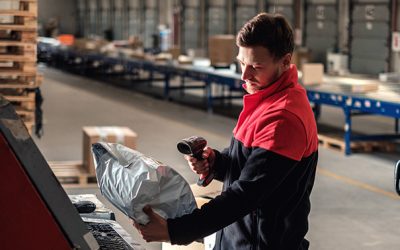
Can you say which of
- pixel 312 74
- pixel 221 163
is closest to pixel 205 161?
pixel 221 163

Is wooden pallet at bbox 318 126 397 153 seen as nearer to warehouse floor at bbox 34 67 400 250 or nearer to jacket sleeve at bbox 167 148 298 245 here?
warehouse floor at bbox 34 67 400 250

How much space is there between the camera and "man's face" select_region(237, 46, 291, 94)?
2.32m

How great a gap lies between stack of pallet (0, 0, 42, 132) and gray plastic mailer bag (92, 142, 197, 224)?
437 cm

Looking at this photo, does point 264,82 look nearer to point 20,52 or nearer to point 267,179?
point 267,179

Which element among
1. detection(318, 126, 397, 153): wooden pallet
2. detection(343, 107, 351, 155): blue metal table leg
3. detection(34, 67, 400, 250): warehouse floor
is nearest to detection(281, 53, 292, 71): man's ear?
detection(34, 67, 400, 250): warehouse floor

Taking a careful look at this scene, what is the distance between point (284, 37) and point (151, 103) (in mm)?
14746

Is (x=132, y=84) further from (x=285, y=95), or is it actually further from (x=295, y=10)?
(x=285, y=95)

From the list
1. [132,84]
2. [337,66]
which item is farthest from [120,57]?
[337,66]

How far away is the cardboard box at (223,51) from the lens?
15289 millimetres

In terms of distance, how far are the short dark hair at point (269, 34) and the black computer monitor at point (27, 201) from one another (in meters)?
0.75

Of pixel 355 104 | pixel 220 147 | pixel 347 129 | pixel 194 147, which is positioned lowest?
pixel 220 147

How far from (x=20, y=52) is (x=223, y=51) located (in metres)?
8.92

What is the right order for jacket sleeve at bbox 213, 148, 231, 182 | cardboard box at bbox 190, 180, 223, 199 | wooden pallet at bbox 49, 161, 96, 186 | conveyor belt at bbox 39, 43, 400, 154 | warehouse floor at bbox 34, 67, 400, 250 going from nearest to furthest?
jacket sleeve at bbox 213, 148, 231, 182 < cardboard box at bbox 190, 180, 223, 199 < warehouse floor at bbox 34, 67, 400, 250 < wooden pallet at bbox 49, 161, 96, 186 < conveyor belt at bbox 39, 43, 400, 154

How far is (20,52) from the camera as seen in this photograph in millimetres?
6727
